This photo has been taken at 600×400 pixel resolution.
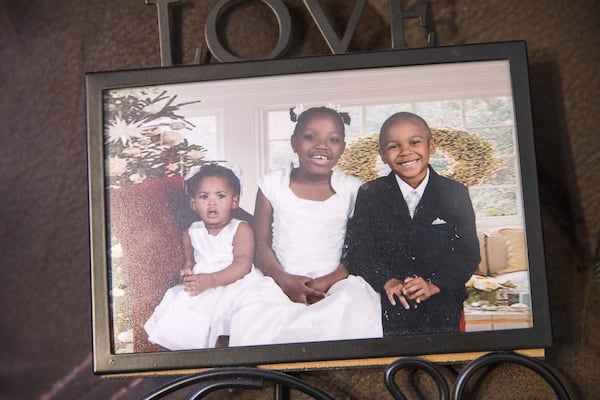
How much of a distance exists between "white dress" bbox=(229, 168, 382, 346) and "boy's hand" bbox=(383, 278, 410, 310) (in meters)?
0.02

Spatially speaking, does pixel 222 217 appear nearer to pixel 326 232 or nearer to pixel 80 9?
pixel 326 232

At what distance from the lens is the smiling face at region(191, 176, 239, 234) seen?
775 millimetres

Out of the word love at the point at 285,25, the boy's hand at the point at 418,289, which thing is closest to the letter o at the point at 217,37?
the word love at the point at 285,25

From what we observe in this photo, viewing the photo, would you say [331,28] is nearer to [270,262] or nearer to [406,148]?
[406,148]

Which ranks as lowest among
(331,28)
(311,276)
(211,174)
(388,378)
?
(388,378)

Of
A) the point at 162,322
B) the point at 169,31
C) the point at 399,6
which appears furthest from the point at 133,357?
the point at 399,6

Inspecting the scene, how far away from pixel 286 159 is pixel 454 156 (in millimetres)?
193

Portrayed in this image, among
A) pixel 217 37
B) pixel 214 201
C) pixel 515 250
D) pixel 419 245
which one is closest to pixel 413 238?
pixel 419 245

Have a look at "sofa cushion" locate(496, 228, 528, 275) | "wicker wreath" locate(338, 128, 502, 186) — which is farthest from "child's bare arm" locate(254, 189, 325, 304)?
"sofa cushion" locate(496, 228, 528, 275)

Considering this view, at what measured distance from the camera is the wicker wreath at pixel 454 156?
2.52 ft

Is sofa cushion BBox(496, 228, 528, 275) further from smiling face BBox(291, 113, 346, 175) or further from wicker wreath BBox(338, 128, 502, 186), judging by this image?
smiling face BBox(291, 113, 346, 175)

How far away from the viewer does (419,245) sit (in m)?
0.76

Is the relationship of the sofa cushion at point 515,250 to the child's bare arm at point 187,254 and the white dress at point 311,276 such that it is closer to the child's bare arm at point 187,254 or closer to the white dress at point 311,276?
the white dress at point 311,276

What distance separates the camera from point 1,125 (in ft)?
2.85
